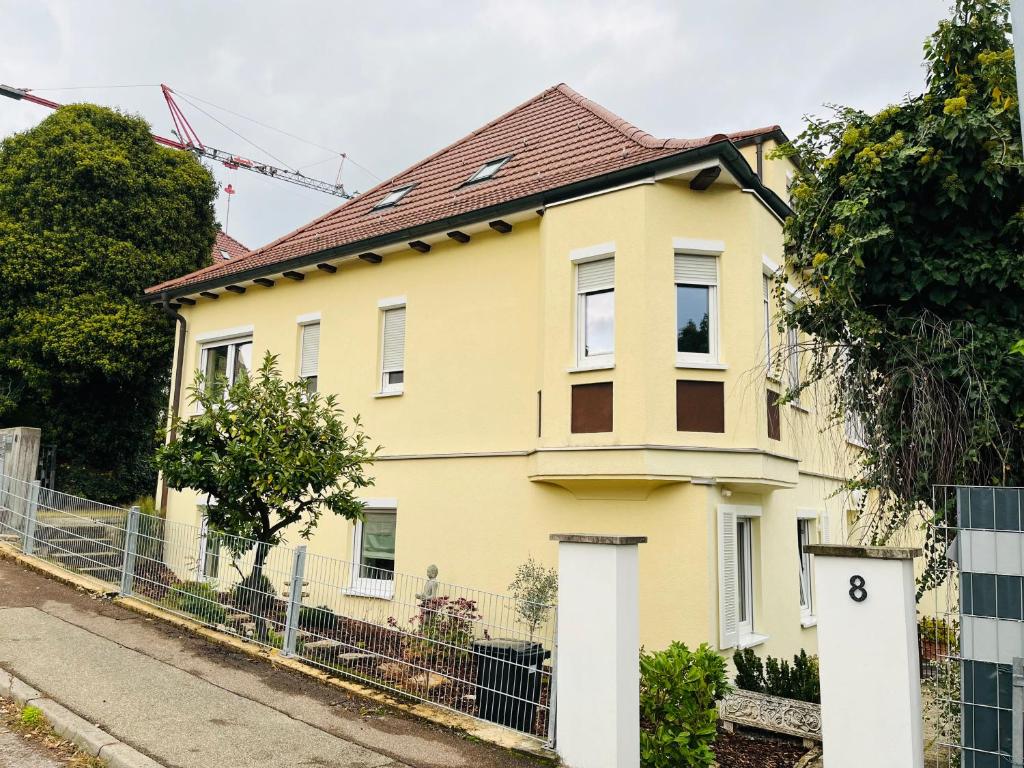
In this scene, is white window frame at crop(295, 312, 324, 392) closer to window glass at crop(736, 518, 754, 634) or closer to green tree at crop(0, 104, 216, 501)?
green tree at crop(0, 104, 216, 501)

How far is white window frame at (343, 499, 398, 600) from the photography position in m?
11.8

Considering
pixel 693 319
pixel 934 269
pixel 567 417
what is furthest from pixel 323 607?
pixel 934 269

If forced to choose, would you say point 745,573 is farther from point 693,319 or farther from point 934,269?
point 934,269

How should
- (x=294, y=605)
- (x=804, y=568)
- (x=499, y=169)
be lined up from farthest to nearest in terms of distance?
1. (x=499, y=169)
2. (x=804, y=568)
3. (x=294, y=605)

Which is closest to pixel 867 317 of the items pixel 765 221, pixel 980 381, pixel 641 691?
pixel 980 381

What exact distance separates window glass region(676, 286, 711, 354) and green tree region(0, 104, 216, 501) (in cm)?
1226

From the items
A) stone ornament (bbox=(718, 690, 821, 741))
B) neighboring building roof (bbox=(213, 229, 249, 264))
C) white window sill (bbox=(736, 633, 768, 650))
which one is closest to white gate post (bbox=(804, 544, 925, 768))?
stone ornament (bbox=(718, 690, 821, 741))

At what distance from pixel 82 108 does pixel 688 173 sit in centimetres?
1509

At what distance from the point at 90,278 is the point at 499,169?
385 inches

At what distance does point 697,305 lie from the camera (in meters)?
10.3

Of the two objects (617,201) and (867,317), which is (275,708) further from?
(617,201)

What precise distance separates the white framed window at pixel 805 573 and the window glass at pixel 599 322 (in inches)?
181

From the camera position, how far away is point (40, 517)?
41.1ft

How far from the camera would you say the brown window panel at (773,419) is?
10.3 m
